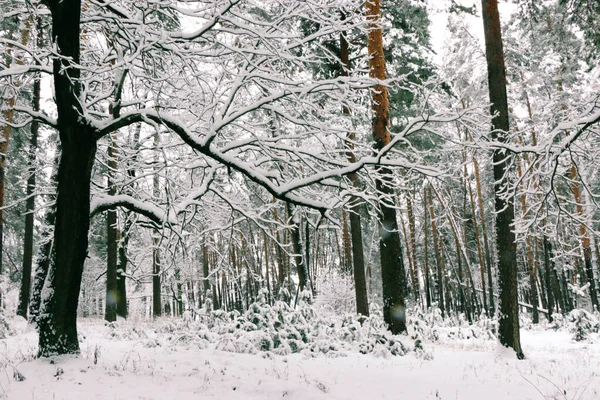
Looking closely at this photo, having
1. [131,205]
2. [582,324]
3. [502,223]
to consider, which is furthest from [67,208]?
[582,324]

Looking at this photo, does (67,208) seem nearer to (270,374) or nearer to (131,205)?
(131,205)

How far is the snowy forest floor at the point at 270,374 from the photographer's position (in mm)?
4582

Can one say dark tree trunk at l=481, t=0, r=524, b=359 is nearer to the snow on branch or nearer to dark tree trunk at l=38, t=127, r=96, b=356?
the snow on branch

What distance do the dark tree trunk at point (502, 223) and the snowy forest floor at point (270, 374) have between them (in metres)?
0.49

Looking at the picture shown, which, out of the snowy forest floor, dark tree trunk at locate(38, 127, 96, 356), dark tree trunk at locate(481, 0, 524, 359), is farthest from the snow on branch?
dark tree trunk at locate(481, 0, 524, 359)

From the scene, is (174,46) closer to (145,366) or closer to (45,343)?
(45,343)

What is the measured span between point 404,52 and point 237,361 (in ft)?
34.3

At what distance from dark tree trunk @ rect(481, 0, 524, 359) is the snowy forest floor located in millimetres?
489

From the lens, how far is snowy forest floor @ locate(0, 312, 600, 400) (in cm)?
458

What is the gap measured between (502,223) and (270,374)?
224 inches

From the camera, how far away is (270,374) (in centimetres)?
578

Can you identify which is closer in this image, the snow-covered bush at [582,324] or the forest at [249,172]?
the forest at [249,172]

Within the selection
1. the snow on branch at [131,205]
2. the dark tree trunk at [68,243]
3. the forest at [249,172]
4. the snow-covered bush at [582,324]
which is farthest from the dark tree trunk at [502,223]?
the snow-covered bush at [582,324]

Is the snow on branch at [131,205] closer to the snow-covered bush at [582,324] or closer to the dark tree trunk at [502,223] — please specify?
the dark tree trunk at [502,223]
